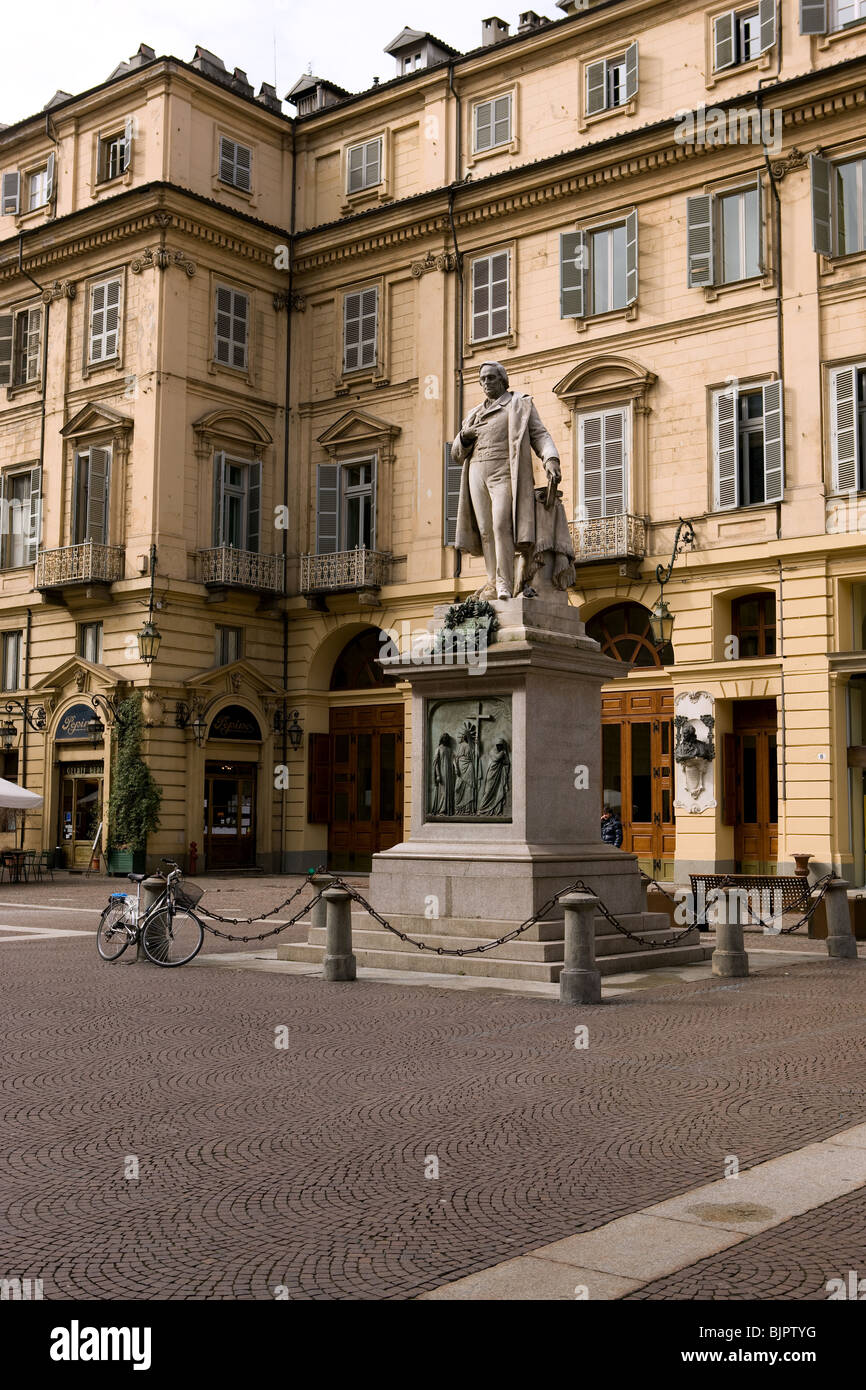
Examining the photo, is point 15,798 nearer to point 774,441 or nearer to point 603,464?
point 603,464

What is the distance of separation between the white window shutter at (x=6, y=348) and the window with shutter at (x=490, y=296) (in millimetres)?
12612

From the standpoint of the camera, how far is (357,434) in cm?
3284

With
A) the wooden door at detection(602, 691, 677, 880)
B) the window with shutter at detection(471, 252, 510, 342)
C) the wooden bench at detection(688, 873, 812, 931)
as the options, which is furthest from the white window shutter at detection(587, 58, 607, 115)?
the wooden bench at detection(688, 873, 812, 931)

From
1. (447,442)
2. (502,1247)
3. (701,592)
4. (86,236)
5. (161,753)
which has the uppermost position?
(86,236)

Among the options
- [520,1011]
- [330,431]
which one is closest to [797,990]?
[520,1011]

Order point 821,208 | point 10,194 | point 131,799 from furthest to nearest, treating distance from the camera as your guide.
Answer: point 10,194 < point 131,799 < point 821,208

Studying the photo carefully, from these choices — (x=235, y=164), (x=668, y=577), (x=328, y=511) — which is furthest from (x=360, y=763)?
(x=235, y=164)

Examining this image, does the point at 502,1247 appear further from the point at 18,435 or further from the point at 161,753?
the point at 18,435

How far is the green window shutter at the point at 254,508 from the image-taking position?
1314 inches

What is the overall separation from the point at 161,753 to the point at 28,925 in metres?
12.7

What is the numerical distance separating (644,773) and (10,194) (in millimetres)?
22801

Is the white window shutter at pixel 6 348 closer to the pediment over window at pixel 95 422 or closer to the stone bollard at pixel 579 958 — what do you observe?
the pediment over window at pixel 95 422

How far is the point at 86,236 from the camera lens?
1302 inches

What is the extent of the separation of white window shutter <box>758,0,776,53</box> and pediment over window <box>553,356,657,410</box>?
6.46m
